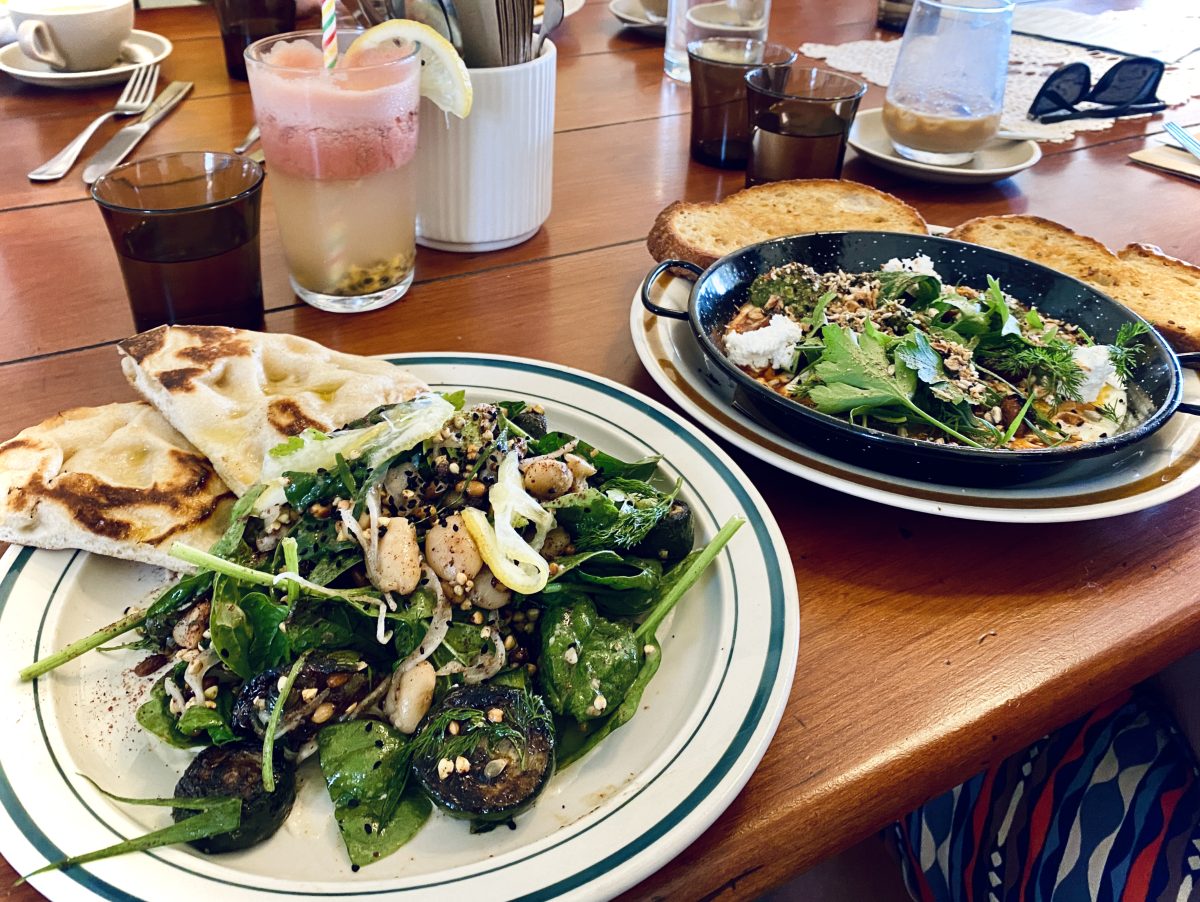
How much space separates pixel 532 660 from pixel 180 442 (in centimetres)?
48

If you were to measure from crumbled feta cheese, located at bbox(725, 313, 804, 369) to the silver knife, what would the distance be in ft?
4.25

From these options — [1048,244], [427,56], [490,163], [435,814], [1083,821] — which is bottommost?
[1083,821]

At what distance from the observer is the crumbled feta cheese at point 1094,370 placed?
111cm

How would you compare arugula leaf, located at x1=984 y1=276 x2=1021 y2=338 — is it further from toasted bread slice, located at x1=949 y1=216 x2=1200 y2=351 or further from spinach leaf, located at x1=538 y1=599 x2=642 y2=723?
spinach leaf, located at x1=538 y1=599 x2=642 y2=723

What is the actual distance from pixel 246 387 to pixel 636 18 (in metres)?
2.26

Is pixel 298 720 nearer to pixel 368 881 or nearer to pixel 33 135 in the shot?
pixel 368 881

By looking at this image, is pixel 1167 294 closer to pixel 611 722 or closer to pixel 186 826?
pixel 611 722

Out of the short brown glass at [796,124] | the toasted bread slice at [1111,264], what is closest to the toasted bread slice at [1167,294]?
the toasted bread slice at [1111,264]

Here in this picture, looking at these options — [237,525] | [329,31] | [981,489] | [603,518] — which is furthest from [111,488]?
[981,489]

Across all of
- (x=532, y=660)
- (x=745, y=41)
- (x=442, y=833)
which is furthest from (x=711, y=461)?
(x=745, y=41)

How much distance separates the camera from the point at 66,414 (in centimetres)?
99

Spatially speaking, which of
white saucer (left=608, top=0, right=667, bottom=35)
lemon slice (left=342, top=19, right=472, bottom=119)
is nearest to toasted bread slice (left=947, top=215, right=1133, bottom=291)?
lemon slice (left=342, top=19, right=472, bottom=119)

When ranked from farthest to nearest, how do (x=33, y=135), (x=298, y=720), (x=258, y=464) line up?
(x=33, y=135) → (x=258, y=464) → (x=298, y=720)

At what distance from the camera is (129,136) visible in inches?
71.9
